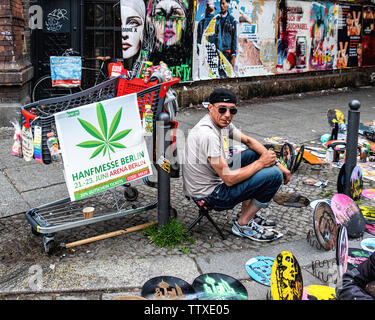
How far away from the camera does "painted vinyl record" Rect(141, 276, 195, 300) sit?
294 cm

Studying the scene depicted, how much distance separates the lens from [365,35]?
584 inches

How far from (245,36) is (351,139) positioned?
7038mm

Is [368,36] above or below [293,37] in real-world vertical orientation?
above

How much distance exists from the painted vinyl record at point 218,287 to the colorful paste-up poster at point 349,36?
12.5 meters

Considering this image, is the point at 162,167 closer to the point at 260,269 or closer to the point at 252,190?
the point at 252,190

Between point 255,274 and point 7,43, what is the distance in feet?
20.4

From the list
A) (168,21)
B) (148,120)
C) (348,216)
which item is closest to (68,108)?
(148,120)

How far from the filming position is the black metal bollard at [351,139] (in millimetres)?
4555

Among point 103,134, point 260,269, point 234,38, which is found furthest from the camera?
point 234,38

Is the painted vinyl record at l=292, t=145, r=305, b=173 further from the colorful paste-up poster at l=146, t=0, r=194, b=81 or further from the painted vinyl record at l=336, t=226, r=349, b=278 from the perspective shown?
the colorful paste-up poster at l=146, t=0, r=194, b=81

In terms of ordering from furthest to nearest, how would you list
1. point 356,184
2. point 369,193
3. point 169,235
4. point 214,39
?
point 214,39
point 369,193
point 356,184
point 169,235

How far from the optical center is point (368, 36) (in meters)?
15.0

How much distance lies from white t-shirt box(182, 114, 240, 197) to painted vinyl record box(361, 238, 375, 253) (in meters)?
1.40

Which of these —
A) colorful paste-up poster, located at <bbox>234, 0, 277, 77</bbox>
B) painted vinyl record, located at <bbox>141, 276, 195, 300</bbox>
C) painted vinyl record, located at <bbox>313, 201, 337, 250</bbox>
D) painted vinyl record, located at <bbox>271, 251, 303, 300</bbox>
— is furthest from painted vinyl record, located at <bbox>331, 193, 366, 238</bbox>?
colorful paste-up poster, located at <bbox>234, 0, 277, 77</bbox>
